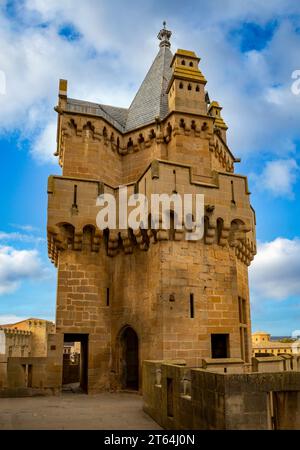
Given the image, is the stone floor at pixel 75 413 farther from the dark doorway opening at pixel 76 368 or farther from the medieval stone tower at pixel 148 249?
the dark doorway opening at pixel 76 368

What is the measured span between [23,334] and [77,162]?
33141 mm

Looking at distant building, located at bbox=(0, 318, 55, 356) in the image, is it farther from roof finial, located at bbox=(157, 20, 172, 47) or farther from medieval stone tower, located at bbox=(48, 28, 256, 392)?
roof finial, located at bbox=(157, 20, 172, 47)

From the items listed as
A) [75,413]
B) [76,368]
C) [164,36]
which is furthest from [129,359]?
[164,36]

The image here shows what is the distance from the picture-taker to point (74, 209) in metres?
16.7

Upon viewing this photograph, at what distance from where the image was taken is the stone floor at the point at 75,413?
9102mm

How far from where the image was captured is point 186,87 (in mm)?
18656

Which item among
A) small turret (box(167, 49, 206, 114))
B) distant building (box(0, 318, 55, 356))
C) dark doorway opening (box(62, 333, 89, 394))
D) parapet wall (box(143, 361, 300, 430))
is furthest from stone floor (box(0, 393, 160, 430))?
distant building (box(0, 318, 55, 356))

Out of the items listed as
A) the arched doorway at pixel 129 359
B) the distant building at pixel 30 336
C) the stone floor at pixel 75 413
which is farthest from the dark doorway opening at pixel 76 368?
the distant building at pixel 30 336

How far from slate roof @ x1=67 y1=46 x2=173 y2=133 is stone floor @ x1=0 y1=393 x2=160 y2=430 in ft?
41.8

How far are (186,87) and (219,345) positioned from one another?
11750 mm

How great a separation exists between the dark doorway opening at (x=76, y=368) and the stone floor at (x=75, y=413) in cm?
217

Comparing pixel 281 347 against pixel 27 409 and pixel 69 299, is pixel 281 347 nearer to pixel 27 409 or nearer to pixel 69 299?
pixel 69 299

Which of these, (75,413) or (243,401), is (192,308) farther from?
(243,401)
